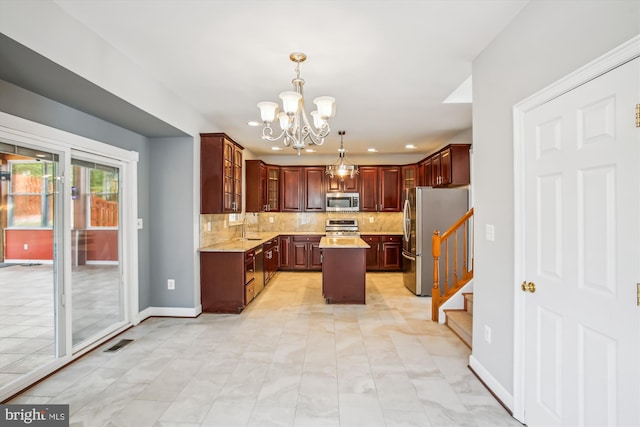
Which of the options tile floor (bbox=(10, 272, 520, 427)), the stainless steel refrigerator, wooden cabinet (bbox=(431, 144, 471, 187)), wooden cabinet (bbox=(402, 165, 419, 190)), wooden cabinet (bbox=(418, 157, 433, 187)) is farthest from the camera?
wooden cabinet (bbox=(402, 165, 419, 190))

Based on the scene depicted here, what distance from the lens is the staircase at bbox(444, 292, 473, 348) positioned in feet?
11.2

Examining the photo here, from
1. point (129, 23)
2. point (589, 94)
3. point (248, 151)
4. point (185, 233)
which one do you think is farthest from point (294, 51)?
point (248, 151)

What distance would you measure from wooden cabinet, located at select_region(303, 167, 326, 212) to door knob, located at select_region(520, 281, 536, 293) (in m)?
5.59

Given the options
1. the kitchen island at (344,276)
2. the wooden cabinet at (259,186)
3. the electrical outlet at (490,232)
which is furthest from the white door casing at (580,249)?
the wooden cabinet at (259,186)

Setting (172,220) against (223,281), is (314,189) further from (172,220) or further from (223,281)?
(172,220)

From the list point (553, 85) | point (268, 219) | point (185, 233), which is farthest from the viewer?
point (268, 219)

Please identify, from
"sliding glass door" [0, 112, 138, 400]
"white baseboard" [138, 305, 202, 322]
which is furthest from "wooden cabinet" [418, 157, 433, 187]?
"sliding glass door" [0, 112, 138, 400]

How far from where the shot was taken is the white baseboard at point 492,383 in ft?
7.48

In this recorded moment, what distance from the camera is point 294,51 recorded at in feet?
8.85

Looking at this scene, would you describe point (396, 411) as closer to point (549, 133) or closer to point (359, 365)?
point (359, 365)

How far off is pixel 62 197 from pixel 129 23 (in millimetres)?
1694

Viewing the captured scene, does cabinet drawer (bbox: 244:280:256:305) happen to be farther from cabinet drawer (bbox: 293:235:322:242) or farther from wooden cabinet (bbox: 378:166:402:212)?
wooden cabinet (bbox: 378:166:402:212)

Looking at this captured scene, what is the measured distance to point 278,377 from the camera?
2.76 m

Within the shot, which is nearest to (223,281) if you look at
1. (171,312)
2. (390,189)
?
(171,312)
